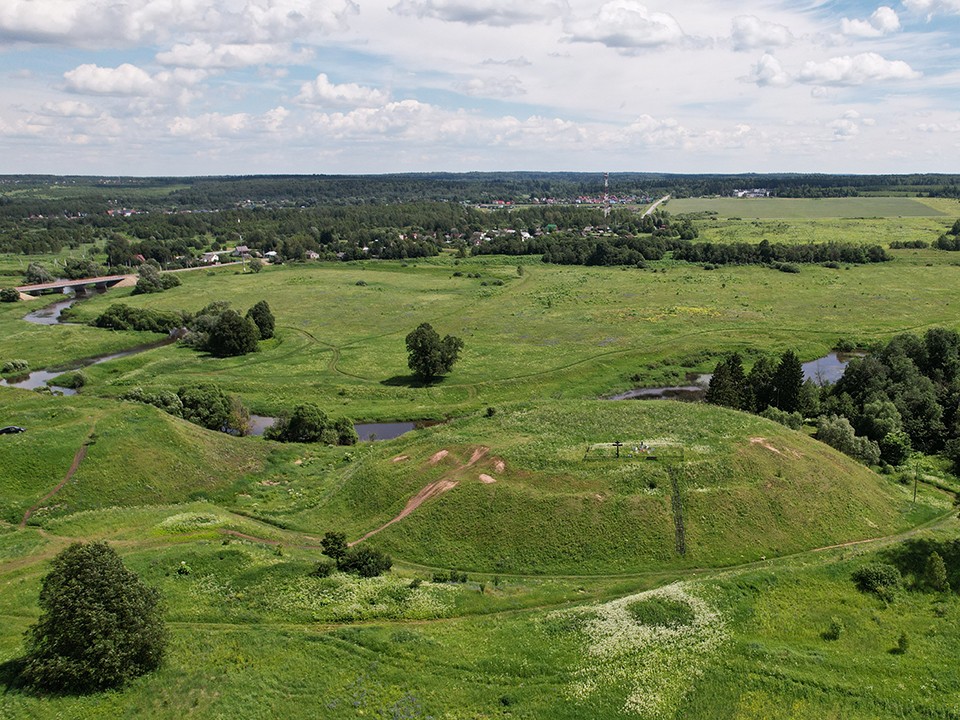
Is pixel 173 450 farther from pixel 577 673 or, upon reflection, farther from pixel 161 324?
pixel 161 324

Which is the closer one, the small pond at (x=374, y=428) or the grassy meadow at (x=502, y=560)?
the grassy meadow at (x=502, y=560)

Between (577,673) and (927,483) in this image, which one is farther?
(927,483)

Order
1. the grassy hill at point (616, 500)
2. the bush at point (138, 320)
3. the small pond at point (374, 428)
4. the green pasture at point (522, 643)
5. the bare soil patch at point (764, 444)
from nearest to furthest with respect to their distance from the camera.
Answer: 1. the green pasture at point (522, 643)
2. the grassy hill at point (616, 500)
3. the bare soil patch at point (764, 444)
4. the small pond at point (374, 428)
5. the bush at point (138, 320)

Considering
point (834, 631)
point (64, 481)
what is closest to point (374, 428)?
point (64, 481)

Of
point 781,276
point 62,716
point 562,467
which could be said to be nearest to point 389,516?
point 562,467

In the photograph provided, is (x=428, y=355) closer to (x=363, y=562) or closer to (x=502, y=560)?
(x=502, y=560)

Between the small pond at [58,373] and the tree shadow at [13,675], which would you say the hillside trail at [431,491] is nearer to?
the tree shadow at [13,675]

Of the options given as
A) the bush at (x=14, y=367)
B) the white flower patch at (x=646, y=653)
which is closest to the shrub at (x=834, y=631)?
the white flower patch at (x=646, y=653)
